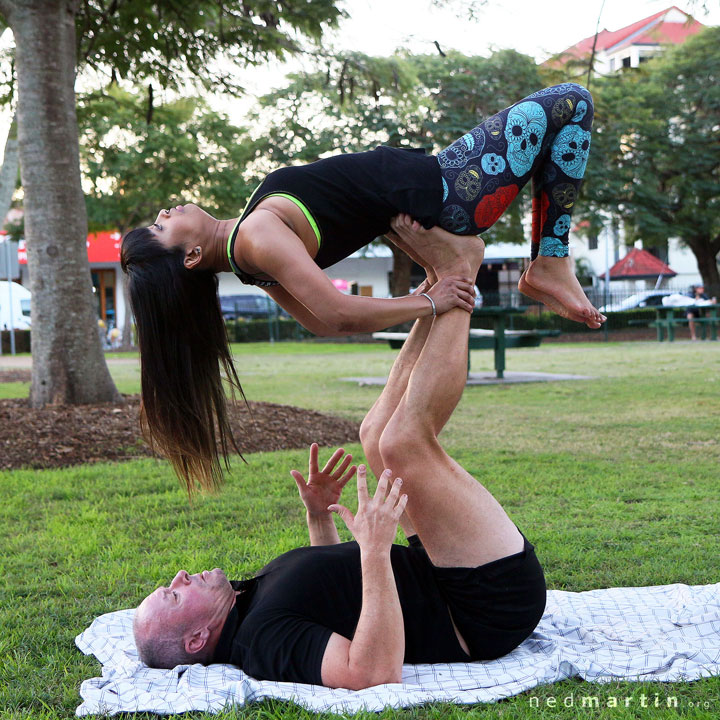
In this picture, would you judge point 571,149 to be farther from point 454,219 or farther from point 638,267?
point 638,267

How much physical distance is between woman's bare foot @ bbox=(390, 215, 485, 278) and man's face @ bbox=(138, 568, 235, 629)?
4.60ft

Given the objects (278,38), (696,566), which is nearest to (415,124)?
(278,38)

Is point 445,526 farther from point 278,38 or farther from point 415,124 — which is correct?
point 415,124

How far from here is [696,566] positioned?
3.99m

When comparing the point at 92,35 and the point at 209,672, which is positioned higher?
the point at 92,35

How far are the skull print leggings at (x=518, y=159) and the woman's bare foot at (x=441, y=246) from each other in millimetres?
42

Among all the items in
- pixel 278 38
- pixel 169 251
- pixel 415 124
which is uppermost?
pixel 415 124

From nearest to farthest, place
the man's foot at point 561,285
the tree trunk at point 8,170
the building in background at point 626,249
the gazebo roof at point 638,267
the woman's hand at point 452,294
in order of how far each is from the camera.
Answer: the woman's hand at point 452,294
the man's foot at point 561,285
the tree trunk at point 8,170
the gazebo roof at point 638,267
the building in background at point 626,249

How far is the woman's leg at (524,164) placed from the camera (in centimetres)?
315

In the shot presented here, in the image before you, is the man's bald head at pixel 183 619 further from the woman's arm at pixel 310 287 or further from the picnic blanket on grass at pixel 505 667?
the woman's arm at pixel 310 287

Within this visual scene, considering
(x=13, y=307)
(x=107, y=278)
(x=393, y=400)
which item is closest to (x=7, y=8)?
(x=393, y=400)

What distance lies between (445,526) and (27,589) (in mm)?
2206

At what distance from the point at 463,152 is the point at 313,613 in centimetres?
177

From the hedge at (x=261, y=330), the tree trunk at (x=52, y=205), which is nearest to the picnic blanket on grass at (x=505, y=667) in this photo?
the tree trunk at (x=52, y=205)
